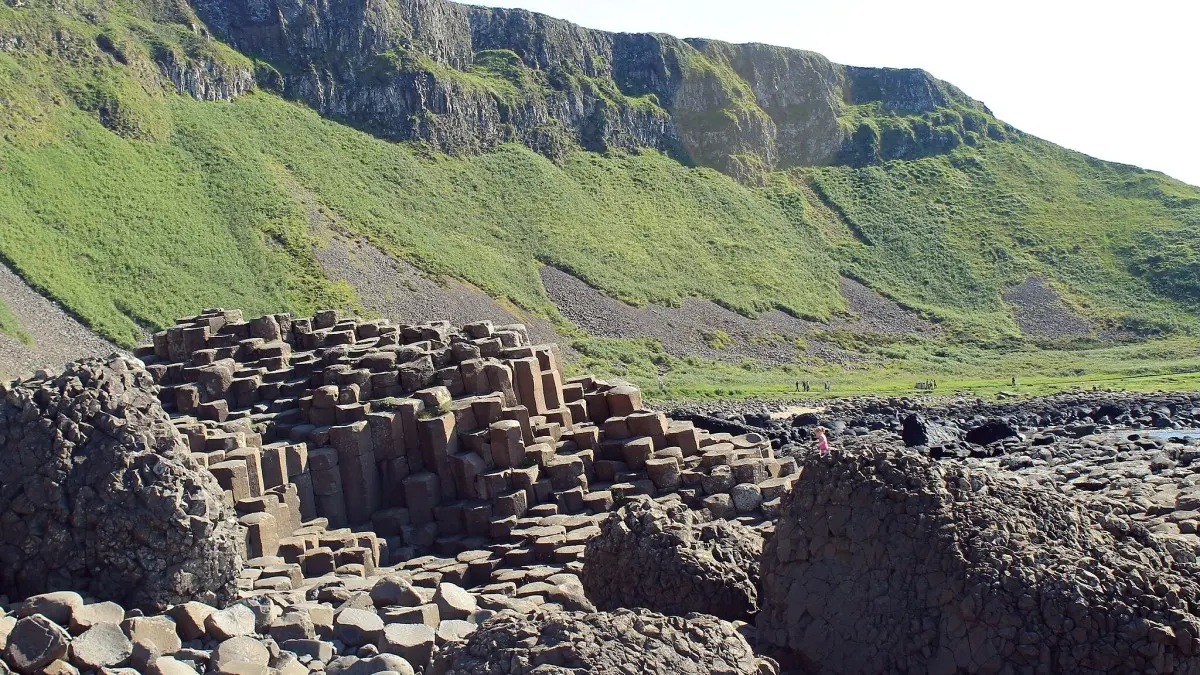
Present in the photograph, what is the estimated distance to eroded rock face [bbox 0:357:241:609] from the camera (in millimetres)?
14680

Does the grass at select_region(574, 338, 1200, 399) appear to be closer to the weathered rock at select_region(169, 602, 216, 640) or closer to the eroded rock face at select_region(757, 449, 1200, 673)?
the eroded rock face at select_region(757, 449, 1200, 673)

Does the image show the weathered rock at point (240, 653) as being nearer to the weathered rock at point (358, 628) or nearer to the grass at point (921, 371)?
the weathered rock at point (358, 628)

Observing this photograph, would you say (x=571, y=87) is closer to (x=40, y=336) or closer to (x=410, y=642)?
(x=40, y=336)

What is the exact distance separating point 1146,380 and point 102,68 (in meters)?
84.5

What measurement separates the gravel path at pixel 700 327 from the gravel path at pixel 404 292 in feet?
26.3

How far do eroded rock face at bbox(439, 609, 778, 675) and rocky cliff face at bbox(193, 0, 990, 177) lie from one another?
12189cm

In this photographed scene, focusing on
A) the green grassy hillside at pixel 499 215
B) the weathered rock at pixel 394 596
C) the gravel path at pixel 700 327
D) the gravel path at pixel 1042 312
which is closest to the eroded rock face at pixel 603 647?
the weathered rock at pixel 394 596

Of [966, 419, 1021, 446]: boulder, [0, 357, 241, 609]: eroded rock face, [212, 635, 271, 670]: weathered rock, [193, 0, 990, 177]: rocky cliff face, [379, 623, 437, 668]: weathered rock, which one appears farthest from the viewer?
[193, 0, 990, 177]: rocky cliff face

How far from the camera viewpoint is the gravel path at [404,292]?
3442 inches

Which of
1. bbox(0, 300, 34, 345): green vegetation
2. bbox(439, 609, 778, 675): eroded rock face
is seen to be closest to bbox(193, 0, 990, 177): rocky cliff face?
bbox(0, 300, 34, 345): green vegetation

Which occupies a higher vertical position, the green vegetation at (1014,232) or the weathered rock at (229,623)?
the green vegetation at (1014,232)

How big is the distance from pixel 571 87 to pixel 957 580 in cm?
14050

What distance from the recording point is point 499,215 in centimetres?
12050

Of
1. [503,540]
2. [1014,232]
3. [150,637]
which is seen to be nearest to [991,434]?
[503,540]
